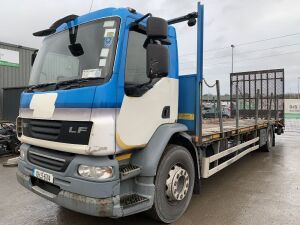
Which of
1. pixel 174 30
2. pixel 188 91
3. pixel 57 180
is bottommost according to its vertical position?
pixel 57 180

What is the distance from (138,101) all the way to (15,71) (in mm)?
13866

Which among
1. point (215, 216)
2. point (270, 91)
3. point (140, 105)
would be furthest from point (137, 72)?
point (270, 91)

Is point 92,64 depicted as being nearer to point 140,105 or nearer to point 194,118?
point 140,105

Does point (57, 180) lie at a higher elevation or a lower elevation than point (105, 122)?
lower

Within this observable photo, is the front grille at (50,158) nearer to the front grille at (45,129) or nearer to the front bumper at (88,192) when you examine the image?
the front bumper at (88,192)

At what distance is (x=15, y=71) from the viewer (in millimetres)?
15188

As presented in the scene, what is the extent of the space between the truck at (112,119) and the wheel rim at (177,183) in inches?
0.5

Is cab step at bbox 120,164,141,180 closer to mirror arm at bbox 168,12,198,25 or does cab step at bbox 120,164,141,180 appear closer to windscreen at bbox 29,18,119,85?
windscreen at bbox 29,18,119,85

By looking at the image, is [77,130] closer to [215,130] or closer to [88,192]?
[88,192]

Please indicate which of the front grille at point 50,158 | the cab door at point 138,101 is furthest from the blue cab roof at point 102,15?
the front grille at point 50,158

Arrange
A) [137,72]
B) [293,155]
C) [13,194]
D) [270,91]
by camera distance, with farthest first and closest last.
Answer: [270,91] → [293,155] → [13,194] → [137,72]

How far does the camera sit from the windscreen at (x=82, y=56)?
315 cm

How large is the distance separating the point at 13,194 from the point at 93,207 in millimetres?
2707

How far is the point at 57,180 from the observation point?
3.18 metres
